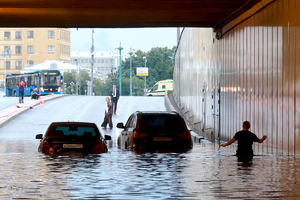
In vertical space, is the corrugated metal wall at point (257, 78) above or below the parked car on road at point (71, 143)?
above

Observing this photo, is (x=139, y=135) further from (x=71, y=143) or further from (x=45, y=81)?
(x=45, y=81)

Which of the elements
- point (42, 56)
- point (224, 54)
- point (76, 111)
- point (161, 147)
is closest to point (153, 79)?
point (42, 56)

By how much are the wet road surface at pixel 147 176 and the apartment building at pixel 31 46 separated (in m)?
159

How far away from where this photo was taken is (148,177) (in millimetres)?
14000

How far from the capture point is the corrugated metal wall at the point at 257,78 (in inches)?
733

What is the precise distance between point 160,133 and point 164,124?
295 millimetres

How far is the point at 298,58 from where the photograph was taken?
58.7 ft

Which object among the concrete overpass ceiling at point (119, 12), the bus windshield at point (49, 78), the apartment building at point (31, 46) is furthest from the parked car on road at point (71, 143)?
the apartment building at point (31, 46)

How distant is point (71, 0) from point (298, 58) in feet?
28.0

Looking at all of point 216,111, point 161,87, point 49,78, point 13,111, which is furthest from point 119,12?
point 161,87

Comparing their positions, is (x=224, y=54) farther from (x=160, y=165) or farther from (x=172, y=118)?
(x=160, y=165)

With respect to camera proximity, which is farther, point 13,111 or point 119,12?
point 13,111

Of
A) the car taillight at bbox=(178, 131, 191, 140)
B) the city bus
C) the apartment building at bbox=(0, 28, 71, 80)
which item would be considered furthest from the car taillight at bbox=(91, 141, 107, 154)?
the apartment building at bbox=(0, 28, 71, 80)

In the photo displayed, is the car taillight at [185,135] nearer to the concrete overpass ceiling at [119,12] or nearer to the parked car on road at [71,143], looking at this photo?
the parked car on road at [71,143]
